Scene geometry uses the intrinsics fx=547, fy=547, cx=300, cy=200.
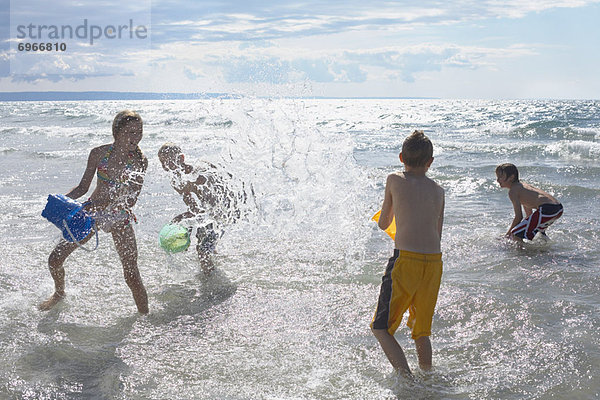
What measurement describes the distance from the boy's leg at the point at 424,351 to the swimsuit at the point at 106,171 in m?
2.65

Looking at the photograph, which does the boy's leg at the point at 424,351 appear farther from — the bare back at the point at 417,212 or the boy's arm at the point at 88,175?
the boy's arm at the point at 88,175

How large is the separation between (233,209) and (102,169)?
1.85m

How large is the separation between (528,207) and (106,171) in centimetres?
526

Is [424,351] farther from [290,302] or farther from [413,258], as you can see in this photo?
[290,302]

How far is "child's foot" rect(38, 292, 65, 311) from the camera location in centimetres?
485

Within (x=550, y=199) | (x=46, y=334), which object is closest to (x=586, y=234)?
(x=550, y=199)

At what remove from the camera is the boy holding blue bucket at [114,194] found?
171 inches

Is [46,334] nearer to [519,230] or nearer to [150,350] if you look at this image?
[150,350]

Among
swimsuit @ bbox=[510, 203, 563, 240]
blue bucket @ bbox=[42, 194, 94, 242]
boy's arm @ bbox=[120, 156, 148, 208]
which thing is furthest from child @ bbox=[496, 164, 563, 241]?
blue bucket @ bbox=[42, 194, 94, 242]

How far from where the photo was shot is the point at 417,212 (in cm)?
350

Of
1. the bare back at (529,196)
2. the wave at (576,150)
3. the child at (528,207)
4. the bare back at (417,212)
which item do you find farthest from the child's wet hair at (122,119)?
the wave at (576,150)

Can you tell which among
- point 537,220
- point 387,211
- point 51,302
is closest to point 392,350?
point 387,211

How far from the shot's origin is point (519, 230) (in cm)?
694

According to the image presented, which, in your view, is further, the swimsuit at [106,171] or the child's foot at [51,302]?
the child's foot at [51,302]
